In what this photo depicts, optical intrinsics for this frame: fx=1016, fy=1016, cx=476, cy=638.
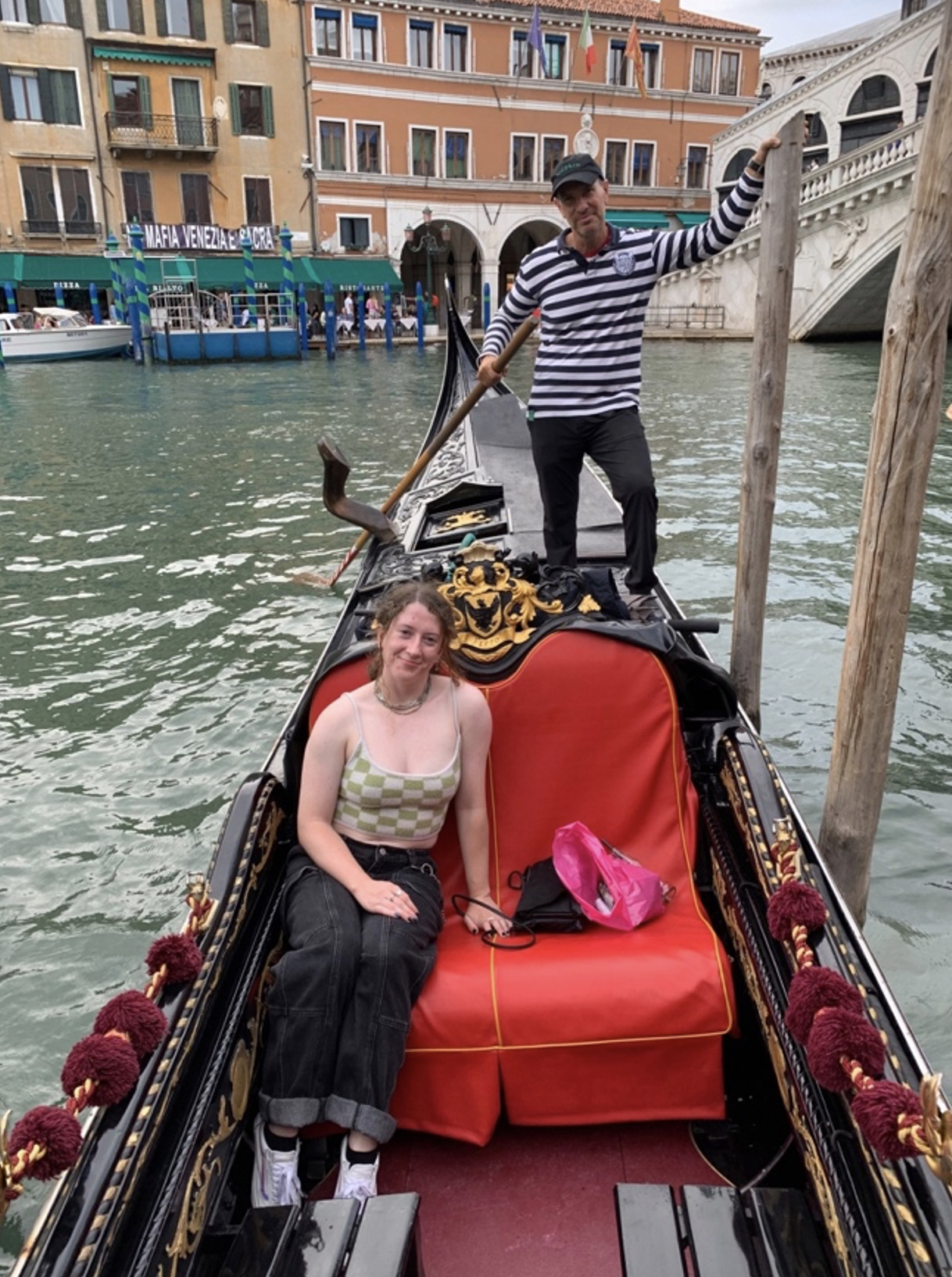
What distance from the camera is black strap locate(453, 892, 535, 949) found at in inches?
58.6

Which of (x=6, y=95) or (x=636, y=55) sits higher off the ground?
(x=636, y=55)

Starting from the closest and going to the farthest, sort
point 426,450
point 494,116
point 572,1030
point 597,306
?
1. point 572,1030
2. point 597,306
3. point 426,450
4. point 494,116

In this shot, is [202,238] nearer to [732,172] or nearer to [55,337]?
[55,337]

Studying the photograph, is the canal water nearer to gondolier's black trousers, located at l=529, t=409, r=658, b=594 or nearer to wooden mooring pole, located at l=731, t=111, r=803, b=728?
wooden mooring pole, located at l=731, t=111, r=803, b=728

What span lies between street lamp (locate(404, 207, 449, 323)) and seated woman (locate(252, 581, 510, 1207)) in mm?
18735

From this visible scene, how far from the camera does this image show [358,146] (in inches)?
735

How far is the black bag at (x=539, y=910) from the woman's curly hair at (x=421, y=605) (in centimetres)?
34

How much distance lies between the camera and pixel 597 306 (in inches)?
89.3

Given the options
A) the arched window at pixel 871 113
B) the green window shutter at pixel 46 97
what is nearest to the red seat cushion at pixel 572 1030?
the green window shutter at pixel 46 97

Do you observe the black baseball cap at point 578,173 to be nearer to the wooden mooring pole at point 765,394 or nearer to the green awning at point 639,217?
the wooden mooring pole at point 765,394

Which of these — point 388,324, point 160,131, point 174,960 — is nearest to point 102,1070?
point 174,960

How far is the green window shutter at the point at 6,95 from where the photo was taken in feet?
53.4

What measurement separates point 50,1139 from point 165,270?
1698cm

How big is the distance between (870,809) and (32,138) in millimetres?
18757
